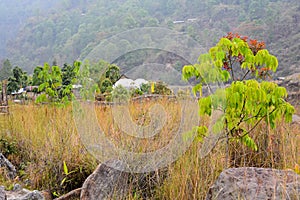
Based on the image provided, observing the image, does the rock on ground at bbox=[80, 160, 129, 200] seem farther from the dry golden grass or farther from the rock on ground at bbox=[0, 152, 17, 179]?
the rock on ground at bbox=[0, 152, 17, 179]

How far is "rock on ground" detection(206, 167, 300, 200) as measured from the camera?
160cm

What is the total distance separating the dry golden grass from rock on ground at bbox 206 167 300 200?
15 centimetres

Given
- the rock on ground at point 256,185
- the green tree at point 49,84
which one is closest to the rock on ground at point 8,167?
the rock on ground at point 256,185

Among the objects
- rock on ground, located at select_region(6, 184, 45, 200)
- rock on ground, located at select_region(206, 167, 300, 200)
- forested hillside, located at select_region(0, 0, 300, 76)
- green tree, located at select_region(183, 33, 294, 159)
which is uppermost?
forested hillside, located at select_region(0, 0, 300, 76)

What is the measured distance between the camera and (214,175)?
7.10ft

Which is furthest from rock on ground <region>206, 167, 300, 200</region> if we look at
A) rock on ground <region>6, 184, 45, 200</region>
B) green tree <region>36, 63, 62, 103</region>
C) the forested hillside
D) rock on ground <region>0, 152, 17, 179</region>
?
the forested hillside

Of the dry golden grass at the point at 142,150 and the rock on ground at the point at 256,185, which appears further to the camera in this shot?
the dry golden grass at the point at 142,150

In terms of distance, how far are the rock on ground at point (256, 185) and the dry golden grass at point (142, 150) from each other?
0.15m

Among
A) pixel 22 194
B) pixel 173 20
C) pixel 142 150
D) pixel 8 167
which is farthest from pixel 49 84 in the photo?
pixel 173 20

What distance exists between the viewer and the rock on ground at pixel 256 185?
1600 mm

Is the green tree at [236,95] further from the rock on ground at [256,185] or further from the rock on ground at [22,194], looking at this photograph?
the rock on ground at [22,194]

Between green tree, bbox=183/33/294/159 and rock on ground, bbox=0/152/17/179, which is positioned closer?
green tree, bbox=183/33/294/159

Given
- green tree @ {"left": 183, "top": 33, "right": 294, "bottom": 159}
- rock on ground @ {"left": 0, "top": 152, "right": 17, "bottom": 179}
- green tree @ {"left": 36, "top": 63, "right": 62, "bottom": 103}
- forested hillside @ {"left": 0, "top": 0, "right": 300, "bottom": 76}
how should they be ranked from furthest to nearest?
forested hillside @ {"left": 0, "top": 0, "right": 300, "bottom": 76} < green tree @ {"left": 36, "top": 63, "right": 62, "bottom": 103} < rock on ground @ {"left": 0, "top": 152, "right": 17, "bottom": 179} < green tree @ {"left": 183, "top": 33, "right": 294, "bottom": 159}

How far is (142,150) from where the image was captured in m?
2.31
